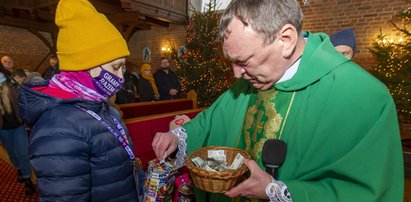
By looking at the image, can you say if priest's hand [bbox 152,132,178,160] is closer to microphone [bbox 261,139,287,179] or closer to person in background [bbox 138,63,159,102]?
microphone [bbox 261,139,287,179]

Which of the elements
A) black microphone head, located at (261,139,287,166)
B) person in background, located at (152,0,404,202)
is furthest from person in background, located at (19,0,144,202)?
black microphone head, located at (261,139,287,166)

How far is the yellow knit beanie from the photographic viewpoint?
141cm

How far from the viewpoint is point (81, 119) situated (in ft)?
4.34

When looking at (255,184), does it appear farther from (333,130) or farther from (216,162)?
(333,130)

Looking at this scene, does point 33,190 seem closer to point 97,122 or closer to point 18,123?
point 18,123

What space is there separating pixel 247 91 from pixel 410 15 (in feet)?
18.0

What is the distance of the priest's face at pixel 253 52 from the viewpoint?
1.14 m

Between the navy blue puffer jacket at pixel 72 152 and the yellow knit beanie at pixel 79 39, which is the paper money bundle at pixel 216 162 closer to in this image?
the navy blue puffer jacket at pixel 72 152

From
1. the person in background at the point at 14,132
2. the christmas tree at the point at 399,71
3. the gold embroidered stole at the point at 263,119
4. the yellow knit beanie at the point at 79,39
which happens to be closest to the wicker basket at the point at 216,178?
the gold embroidered stole at the point at 263,119

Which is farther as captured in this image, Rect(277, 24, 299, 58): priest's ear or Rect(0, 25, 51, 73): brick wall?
Rect(0, 25, 51, 73): brick wall

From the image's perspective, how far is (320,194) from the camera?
3.30 feet

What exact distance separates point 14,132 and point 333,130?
15.8 feet

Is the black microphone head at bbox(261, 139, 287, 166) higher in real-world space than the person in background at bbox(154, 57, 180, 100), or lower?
higher

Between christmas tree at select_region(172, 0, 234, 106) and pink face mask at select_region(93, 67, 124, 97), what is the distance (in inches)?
221
